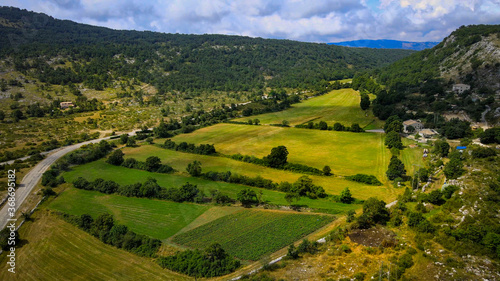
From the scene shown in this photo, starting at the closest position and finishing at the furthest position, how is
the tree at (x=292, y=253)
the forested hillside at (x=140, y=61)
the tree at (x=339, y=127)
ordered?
the tree at (x=292, y=253)
the tree at (x=339, y=127)
the forested hillside at (x=140, y=61)

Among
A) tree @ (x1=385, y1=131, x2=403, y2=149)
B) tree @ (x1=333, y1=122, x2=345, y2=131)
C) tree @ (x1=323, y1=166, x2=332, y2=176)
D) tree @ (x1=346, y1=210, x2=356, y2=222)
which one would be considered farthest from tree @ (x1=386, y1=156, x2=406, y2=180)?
tree @ (x1=333, y1=122, x2=345, y2=131)

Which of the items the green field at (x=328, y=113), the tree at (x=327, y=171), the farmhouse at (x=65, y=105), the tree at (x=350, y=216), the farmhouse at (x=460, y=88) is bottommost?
the tree at (x=350, y=216)

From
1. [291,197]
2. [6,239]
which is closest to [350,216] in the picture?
[291,197]

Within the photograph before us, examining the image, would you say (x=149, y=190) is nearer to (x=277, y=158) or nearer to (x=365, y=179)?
(x=277, y=158)

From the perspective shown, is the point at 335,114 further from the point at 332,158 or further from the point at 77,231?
the point at 77,231

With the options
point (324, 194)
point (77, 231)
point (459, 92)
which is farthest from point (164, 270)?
point (459, 92)

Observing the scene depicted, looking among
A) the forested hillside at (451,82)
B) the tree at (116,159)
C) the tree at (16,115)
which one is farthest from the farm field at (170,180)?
the tree at (16,115)

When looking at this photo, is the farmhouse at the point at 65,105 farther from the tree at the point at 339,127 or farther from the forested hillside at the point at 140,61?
the tree at the point at 339,127

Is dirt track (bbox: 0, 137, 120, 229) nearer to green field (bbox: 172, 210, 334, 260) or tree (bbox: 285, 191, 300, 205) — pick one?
green field (bbox: 172, 210, 334, 260)
